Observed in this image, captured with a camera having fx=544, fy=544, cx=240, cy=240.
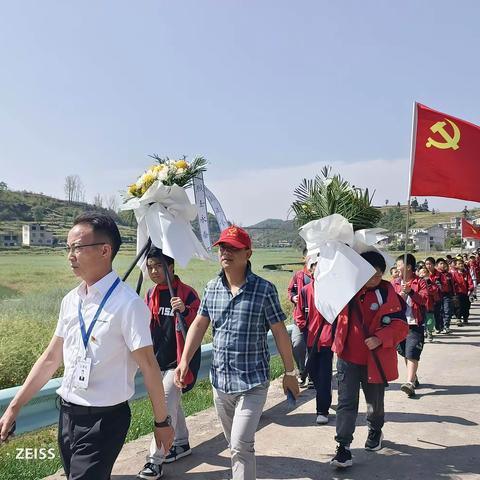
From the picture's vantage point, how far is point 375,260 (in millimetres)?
4699

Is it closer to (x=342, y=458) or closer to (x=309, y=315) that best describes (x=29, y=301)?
(x=309, y=315)

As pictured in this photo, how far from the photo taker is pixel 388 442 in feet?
16.6

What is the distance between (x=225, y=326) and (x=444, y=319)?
1107 centimetres

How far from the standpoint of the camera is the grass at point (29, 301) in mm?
6242

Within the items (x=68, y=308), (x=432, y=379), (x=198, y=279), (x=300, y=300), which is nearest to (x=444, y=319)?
(x=432, y=379)

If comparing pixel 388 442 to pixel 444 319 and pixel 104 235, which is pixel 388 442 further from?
pixel 444 319

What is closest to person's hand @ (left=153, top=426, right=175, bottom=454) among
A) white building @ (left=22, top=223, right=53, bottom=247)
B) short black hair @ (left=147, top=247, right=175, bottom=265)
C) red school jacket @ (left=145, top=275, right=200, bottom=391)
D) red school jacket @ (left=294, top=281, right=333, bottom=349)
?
red school jacket @ (left=145, top=275, right=200, bottom=391)

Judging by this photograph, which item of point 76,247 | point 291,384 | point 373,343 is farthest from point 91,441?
point 373,343

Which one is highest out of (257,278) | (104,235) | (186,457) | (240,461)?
(104,235)

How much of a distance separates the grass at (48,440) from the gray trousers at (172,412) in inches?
14.3

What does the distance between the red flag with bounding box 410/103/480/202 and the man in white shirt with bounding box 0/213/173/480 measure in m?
4.53

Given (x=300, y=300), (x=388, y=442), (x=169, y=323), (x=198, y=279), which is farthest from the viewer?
(x=198, y=279)

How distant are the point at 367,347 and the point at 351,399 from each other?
17.6 inches

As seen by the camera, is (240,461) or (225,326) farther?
(225,326)
